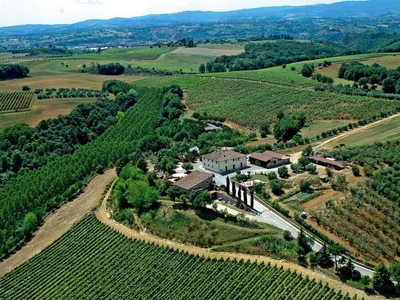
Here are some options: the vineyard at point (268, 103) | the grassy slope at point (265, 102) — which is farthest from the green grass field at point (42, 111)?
the vineyard at point (268, 103)

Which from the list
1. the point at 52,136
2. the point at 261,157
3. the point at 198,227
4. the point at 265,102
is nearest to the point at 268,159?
the point at 261,157

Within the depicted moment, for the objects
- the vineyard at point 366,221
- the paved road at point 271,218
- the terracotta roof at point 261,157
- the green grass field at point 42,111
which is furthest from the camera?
the green grass field at point 42,111

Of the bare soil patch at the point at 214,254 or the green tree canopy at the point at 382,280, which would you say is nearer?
the green tree canopy at the point at 382,280

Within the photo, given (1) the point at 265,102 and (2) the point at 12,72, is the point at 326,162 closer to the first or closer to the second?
(1) the point at 265,102

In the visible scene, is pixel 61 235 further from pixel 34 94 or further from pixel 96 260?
pixel 34 94

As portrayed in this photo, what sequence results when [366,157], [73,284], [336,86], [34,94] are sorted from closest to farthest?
[73,284], [366,157], [336,86], [34,94]

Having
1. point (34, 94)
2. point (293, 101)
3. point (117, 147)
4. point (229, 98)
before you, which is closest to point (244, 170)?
point (117, 147)

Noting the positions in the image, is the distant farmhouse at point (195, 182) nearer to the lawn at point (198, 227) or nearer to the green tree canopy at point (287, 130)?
the lawn at point (198, 227)

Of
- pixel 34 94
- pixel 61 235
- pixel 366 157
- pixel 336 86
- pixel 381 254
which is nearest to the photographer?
pixel 381 254
